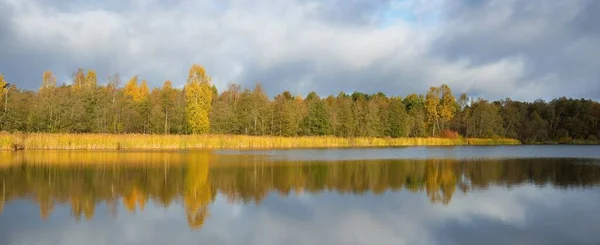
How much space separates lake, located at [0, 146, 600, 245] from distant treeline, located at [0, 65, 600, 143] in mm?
24219

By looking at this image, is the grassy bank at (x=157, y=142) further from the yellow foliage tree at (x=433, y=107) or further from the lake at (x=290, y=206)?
the yellow foliage tree at (x=433, y=107)

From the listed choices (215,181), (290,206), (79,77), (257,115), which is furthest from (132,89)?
(290,206)

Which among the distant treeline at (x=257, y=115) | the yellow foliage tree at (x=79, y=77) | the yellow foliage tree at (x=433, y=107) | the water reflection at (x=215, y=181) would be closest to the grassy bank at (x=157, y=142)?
the distant treeline at (x=257, y=115)

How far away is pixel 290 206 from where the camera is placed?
1319cm

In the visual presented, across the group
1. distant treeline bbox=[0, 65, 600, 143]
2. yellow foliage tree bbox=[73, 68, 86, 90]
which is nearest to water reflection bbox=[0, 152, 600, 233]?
distant treeline bbox=[0, 65, 600, 143]

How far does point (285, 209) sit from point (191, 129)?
3712 centimetres

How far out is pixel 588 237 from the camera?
9750 millimetres

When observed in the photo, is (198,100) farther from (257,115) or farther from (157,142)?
(157,142)

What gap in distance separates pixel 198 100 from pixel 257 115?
751 centimetres

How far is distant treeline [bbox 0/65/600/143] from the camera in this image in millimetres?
44681

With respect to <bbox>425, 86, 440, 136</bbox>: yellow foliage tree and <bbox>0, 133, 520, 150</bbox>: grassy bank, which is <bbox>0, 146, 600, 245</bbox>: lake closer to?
<bbox>0, 133, 520, 150</bbox>: grassy bank

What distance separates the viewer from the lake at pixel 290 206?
9.74 metres

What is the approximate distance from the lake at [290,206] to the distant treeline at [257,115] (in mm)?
24219

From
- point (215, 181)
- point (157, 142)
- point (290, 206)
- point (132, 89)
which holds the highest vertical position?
point (132, 89)
